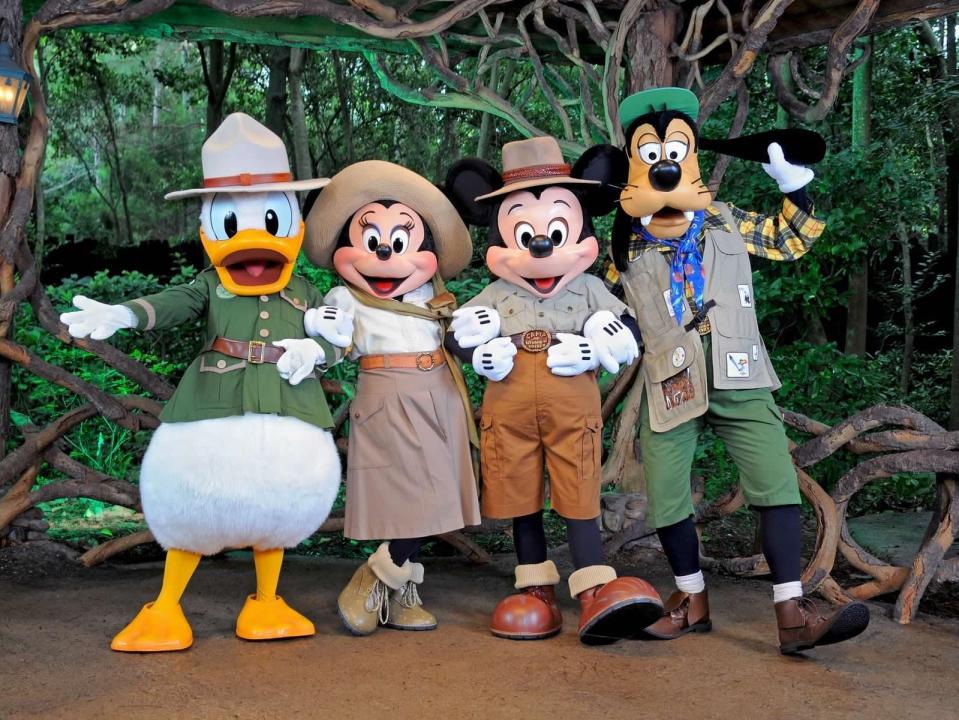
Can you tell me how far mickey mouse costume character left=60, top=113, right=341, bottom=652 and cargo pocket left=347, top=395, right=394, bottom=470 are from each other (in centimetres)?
9

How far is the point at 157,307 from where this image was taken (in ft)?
11.4

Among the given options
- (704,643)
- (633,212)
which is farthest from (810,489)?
(633,212)

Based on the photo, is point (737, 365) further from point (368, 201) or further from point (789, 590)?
point (368, 201)

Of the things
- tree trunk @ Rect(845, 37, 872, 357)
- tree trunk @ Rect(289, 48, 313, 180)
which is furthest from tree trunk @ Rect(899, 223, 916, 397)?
tree trunk @ Rect(289, 48, 313, 180)

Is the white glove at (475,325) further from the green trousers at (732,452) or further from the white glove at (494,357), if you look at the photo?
the green trousers at (732,452)

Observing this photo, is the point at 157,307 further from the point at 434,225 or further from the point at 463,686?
the point at 463,686

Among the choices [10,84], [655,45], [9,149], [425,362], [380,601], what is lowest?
[380,601]

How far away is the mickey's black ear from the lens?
3.76 metres

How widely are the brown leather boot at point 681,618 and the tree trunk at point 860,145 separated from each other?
12.0 ft

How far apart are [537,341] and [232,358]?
3.37 feet

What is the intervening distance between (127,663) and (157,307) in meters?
1.14

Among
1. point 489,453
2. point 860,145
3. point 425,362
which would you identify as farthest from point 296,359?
point 860,145

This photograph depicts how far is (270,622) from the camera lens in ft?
11.8

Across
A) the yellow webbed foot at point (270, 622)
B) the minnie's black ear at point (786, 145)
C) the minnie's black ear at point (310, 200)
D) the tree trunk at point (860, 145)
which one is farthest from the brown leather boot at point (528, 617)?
the tree trunk at point (860, 145)
